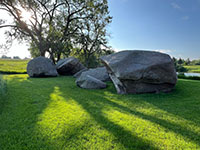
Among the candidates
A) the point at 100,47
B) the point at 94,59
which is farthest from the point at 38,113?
the point at 94,59

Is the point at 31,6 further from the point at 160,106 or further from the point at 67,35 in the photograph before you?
the point at 160,106

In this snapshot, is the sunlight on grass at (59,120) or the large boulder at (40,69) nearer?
the sunlight on grass at (59,120)

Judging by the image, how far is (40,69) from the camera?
951 centimetres

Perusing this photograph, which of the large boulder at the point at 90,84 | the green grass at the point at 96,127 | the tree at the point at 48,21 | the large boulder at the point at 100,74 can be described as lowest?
the green grass at the point at 96,127

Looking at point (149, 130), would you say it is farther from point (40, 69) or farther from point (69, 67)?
point (69, 67)

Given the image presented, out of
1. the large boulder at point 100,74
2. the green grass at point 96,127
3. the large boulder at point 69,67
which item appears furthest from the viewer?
the large boulder at point 69,67

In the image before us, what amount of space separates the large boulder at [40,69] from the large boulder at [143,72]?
6511 mm

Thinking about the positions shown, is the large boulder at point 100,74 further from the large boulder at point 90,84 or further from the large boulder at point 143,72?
the large boulder at point 143,72

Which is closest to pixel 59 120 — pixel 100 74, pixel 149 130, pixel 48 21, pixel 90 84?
pixel 149 130

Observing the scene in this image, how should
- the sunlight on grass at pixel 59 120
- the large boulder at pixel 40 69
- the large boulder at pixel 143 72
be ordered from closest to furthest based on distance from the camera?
the sunlight on grass at pixel 59 120
the large boulder at pixel 143 72
the large boulder at pixel 40 69

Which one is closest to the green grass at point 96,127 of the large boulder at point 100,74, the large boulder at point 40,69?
the large boulder at point 100,74

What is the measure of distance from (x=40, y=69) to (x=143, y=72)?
8.03 metres

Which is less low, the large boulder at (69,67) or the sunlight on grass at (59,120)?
the large boulder at (69,67)

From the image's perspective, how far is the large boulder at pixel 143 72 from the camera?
461 cm
